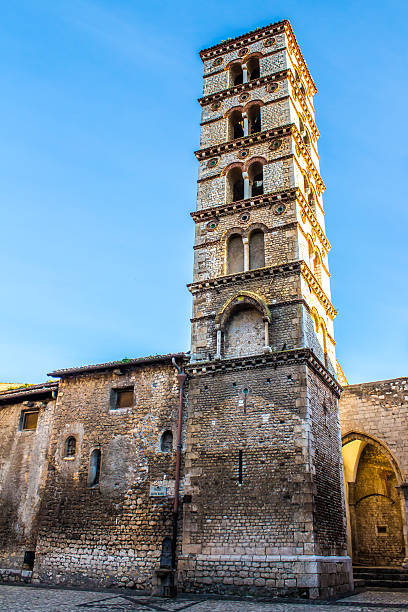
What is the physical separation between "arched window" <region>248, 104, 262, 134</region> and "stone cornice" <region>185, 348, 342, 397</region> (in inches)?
450

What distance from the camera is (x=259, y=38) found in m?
25.2

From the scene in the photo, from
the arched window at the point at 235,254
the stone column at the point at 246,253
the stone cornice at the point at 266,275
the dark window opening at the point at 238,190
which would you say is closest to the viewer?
the stone cornice at the point at 266,275

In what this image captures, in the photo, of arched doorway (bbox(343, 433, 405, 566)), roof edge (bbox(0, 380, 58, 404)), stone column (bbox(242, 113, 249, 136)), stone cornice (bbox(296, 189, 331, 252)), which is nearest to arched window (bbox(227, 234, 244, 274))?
stone cornice (bbox(296, 189, 331, 252))

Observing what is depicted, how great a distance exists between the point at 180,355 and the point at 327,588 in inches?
330

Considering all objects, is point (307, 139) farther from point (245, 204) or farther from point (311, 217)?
point (245, 204)

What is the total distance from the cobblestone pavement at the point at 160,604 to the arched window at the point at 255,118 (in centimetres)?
1839

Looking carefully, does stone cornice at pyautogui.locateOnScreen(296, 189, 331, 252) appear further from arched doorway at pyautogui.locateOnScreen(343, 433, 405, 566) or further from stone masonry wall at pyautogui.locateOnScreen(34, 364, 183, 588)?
arched doorway at pyautogui.locateOnScreen(343, 433, 405, 566)

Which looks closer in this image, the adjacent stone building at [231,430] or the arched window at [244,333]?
the adjacent stone building at [231,430]

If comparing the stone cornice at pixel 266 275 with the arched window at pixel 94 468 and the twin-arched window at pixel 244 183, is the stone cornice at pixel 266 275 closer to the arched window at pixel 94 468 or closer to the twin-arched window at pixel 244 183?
the twin-arched window at pixel 244 183

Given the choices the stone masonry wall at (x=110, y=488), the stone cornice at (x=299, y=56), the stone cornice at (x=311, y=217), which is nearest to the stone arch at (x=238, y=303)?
the stone masonry wall at (x=110, y=488)

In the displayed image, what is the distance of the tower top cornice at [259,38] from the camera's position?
24.9m

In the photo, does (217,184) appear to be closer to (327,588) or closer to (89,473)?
(89,473)

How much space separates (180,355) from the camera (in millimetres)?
18312

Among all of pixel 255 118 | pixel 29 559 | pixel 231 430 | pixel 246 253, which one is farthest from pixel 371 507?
pixel 255 118
